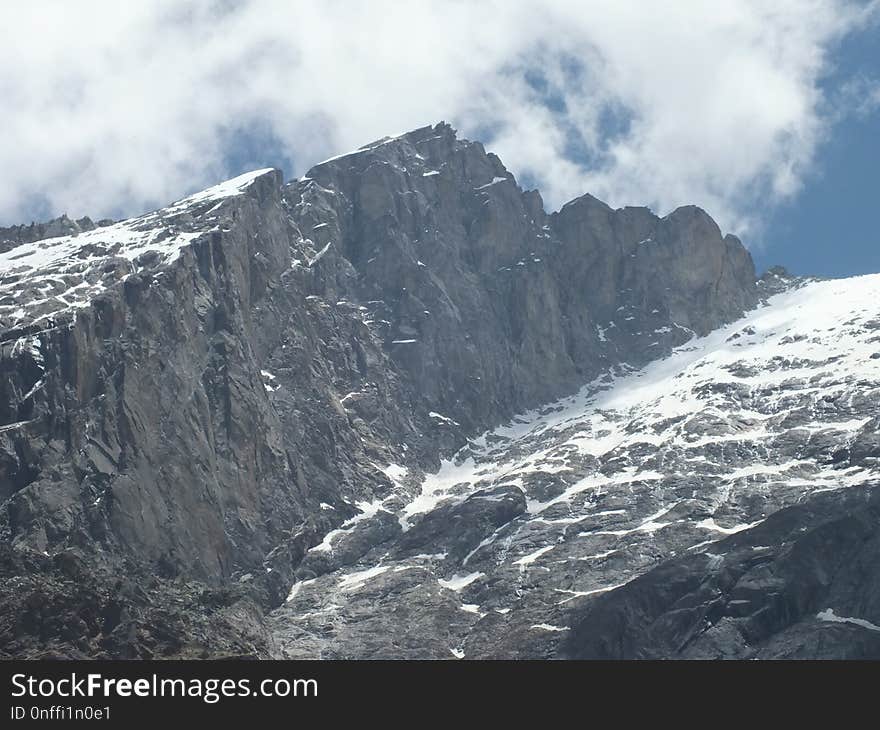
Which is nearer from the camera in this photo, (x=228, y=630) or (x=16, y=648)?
(x=16, y=648)

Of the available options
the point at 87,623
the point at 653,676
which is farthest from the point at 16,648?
the point at 653,676

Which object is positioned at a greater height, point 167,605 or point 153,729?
point 167,605

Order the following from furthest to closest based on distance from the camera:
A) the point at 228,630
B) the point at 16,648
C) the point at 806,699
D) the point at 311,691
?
the point at 228,630
the point at 16,648
the point at 311,691
the point at 806,699

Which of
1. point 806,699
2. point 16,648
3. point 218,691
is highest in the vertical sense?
point 16,648

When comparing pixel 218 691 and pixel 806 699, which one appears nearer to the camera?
pixel 806 699

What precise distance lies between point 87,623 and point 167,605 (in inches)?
483

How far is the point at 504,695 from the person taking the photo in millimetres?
88562

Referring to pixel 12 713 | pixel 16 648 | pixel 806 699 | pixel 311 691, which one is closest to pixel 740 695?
pixel 806 699

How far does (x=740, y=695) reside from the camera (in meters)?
85.8

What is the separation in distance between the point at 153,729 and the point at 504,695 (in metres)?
16.4

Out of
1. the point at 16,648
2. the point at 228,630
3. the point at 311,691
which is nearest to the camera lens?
the point at 311,691

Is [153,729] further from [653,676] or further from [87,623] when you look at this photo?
[87,623]

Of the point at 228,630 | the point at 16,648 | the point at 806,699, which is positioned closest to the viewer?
the point at 806,699

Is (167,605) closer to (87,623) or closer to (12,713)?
(87,623)
